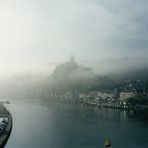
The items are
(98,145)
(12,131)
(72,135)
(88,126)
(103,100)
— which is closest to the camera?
(98,145)

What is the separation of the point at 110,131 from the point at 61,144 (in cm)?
535

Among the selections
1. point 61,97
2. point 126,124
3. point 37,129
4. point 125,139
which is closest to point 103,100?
point 61,97

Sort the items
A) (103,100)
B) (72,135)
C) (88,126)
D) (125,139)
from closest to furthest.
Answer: (125,139) → (72,135) → (88,126) → (103,100)

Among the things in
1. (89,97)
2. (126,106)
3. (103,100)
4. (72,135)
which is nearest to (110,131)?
(72,135)

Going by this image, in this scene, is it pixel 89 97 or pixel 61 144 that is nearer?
pixel 61 144

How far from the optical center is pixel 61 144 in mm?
20328

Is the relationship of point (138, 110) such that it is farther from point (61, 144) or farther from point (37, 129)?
point (61, 144)

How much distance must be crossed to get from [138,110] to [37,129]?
1928cm

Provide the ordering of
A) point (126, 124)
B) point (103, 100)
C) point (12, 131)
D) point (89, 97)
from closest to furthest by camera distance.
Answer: point (12, 131)
point (126, 124)
point (103, 100)
point (89, 97)

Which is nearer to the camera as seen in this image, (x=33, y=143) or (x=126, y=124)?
(x=33, y=143)

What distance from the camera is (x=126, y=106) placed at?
48.9 meters

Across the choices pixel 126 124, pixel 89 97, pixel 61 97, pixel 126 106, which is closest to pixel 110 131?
pixel 126 124

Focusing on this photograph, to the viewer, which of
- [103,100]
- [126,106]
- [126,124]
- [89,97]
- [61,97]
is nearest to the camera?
[126,124]

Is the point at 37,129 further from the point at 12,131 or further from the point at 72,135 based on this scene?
the point at 72,135
